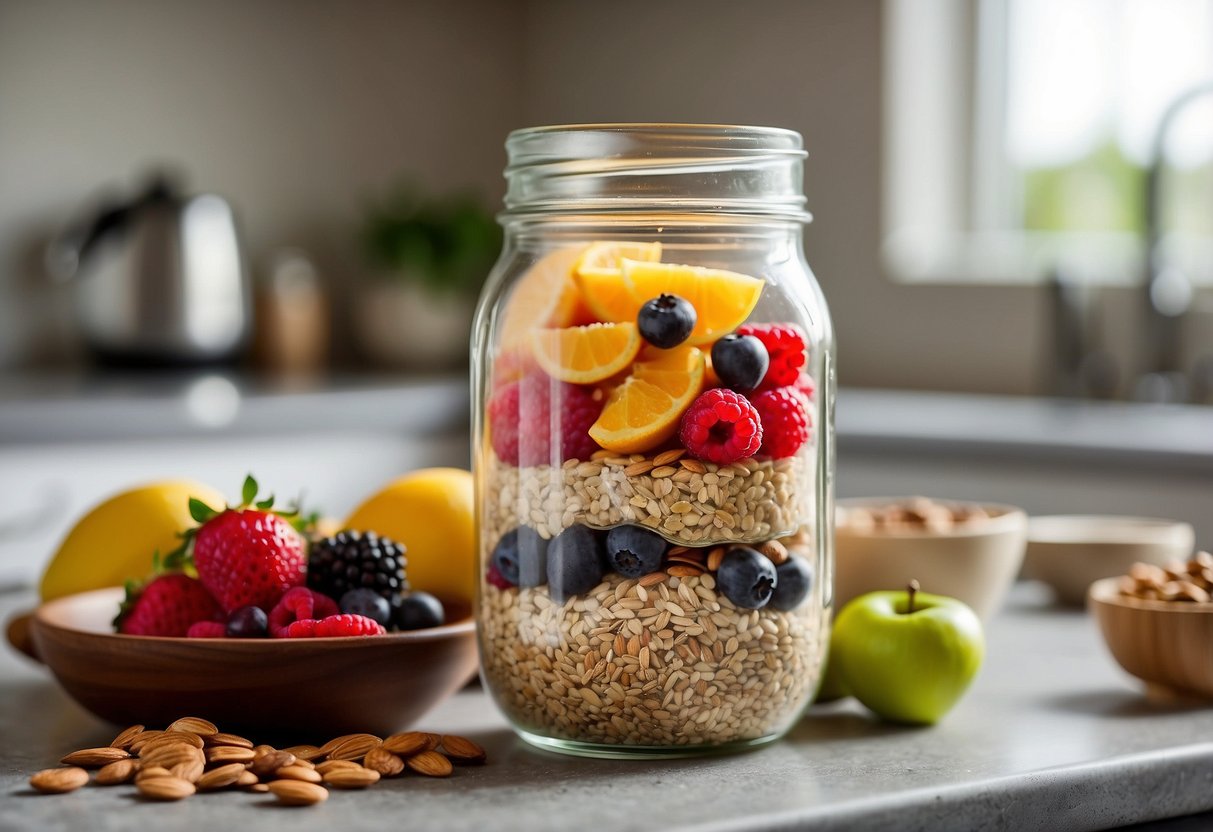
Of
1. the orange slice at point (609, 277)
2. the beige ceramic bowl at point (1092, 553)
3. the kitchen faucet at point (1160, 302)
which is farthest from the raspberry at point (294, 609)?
the kitchen faucet at point (1160, 302)

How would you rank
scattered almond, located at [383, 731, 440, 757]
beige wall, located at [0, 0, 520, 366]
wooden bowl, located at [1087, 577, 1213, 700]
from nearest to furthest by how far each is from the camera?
scattered almond, located at [383, 731, 440, 757] < wooden bowl, located at [1087, 577, 1213, 700] < beige wall, located at [0, 0, 520, 366]

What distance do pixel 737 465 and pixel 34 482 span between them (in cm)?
164

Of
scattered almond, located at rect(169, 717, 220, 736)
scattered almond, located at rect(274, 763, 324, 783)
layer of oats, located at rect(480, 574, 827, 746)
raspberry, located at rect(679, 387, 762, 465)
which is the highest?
raspberry, located at rect(679, 387, 762, 465)

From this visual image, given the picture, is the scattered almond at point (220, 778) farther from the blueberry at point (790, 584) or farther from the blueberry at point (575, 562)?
the blueberry at point (790, 584)

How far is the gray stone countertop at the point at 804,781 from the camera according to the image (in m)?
0.68

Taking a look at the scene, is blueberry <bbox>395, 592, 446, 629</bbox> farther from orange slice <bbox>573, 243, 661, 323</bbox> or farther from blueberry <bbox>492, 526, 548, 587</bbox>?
orange slice <bbox>573, 243, 661, 323</bbox>

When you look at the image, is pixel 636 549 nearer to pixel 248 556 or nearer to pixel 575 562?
pixel 575 562

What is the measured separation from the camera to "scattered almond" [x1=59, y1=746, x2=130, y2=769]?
2.50ft

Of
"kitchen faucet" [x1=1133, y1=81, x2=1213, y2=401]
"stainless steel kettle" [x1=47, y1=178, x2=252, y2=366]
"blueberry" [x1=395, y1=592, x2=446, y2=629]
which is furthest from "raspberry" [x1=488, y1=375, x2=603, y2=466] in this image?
"stainless steel kettle" [x1=47, y1=178, x2=252, y2=366]

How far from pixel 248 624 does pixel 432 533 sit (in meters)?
0.17

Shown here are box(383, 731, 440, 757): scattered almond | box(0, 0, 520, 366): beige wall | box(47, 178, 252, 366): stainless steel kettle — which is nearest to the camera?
box(383, 731, 440, 757): scattered almond

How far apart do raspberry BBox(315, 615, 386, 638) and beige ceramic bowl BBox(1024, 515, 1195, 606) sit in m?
0.66

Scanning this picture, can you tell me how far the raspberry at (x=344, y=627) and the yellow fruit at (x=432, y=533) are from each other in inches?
4.8

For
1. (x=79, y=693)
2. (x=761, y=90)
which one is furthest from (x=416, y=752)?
(x=761, y=90)
